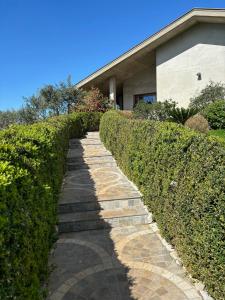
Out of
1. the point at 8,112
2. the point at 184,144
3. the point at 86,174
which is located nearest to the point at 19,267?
the point at 184,144

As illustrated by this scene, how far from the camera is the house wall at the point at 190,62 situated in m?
20.2

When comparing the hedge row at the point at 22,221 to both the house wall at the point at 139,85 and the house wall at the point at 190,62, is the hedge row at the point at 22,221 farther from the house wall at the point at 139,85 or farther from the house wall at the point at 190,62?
the house wall at the point at 139,85

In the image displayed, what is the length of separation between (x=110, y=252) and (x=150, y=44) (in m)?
19.8

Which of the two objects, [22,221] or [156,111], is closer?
[22,221]

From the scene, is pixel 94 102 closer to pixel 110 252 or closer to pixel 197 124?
pixel 197 124

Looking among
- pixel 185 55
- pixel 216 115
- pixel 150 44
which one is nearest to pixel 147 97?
pixel 150 44

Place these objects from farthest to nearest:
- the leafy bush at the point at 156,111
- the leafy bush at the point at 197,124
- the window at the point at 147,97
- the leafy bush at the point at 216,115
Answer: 1. the window at the point at 147,97
2. the leafy bush at the point at 156,111
3. the leafy bush at the point at 216,115
4. the leafy bush at the point at 197,124

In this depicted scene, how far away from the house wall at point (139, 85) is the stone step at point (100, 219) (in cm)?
2126

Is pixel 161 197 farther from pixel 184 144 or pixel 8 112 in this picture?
pixel 8 112

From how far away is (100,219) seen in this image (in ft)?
24.9

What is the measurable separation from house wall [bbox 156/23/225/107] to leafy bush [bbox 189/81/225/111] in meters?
0.88

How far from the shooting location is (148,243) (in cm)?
648

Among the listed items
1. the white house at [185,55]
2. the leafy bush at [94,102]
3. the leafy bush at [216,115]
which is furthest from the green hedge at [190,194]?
the leafy bush at [94,102]

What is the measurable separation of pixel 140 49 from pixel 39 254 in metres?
21.1
